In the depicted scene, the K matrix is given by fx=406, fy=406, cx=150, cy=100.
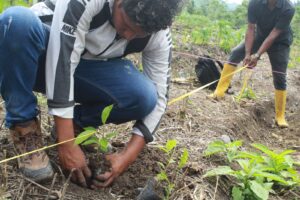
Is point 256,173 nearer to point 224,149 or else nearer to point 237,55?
point 224,149

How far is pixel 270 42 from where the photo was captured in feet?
14.1

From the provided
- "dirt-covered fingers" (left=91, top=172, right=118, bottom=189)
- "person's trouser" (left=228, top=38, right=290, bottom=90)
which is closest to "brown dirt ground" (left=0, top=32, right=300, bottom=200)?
"dirt-covered fingers" (left=91, top=172, right=118, bottom=189)

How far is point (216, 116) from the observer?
149 inches

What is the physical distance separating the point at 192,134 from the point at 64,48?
1.51 m

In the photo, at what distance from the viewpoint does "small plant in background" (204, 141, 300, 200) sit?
1965 millimetres

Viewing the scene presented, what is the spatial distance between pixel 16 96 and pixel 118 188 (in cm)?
Result: 64

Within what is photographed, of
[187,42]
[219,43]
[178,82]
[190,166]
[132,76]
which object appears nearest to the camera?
[132,76]

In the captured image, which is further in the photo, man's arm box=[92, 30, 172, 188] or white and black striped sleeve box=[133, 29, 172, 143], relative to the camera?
white and black striped sleeve box=[133, 29, 172, 143]

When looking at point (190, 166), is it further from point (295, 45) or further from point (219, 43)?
point (295, 45)

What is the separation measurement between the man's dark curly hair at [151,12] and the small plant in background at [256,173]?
0.83 metres

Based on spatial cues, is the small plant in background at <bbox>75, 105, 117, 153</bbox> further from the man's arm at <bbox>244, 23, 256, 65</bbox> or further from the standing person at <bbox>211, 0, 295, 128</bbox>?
the man's arm at <bbox>244, 23, 256, 65</bbox>

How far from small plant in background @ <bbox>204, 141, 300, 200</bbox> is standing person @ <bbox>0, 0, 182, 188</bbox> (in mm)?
449

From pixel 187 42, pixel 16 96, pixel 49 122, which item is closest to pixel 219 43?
pixel 187 42

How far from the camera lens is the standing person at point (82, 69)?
166 cm
